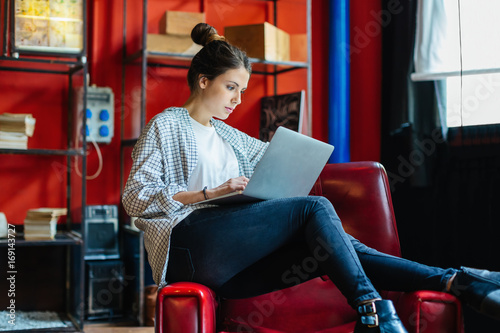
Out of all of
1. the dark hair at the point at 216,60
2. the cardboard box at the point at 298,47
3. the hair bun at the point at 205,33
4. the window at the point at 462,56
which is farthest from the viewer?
the cardboard box at the point at 298,47

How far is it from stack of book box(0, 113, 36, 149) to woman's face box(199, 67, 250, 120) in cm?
133

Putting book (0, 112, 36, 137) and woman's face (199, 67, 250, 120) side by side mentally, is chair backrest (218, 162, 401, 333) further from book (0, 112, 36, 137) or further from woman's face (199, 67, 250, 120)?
book (0, 112, 36, 137)

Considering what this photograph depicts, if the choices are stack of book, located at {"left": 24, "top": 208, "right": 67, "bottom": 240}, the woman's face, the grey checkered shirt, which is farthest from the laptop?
stack of book, located at {"left": 24, "top": 208, "right": 67, "bottom": 240}

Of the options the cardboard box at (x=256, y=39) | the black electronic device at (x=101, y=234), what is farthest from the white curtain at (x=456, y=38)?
the black electronic device at (x=101, y=234)

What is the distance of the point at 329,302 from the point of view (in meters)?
1.85

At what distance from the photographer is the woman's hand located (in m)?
1.71

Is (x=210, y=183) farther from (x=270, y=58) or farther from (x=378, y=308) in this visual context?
(x=270, y=58)

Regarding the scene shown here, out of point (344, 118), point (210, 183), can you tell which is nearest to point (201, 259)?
point (210, 183)

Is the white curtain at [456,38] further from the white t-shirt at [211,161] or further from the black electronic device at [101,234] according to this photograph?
the black electronic device at [101,234]

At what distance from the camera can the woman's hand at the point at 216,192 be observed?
5.60 feet

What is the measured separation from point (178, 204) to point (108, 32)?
206 centimetres

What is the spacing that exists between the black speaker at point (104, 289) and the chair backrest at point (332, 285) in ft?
5.19

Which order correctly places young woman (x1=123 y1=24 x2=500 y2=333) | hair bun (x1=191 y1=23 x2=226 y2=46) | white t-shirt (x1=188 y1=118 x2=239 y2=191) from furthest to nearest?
hair bun (x1=191 y1=23 x2=226 y2=46), white t-shirt (x1=188 y1=118 x2=239 y2=191), young woman (x1=123 y1=24 x2=500 y2=333)

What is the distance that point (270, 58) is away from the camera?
3389mm
